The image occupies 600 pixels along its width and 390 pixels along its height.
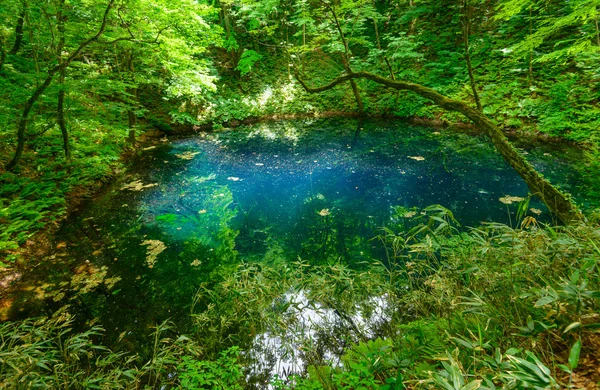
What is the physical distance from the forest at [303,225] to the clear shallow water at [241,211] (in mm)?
46

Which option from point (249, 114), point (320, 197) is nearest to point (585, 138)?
point (320, 197)

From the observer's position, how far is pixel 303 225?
5762mm

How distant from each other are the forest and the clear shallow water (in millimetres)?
46

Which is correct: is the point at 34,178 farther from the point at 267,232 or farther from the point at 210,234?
the point at 267,232

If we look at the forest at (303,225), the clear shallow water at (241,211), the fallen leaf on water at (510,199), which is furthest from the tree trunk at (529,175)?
the fallen leaf on water at (510,199)

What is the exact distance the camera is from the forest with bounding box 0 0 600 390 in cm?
198

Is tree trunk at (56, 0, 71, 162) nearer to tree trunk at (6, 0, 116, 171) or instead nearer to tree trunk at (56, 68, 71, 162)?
tree trunk at (56, 68, 71, 162)

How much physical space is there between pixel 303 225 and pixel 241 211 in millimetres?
1723

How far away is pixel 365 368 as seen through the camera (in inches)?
75.4

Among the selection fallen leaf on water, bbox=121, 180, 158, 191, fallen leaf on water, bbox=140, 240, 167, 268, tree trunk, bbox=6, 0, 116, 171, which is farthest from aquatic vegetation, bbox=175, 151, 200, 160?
fallen leaf on water, bbox=140, 240, 167, 268

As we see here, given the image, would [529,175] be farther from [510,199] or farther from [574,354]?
[574,354]

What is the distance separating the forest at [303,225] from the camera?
198cm

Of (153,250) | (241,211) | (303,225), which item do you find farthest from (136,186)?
(303,225)

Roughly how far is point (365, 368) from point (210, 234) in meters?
4.41
